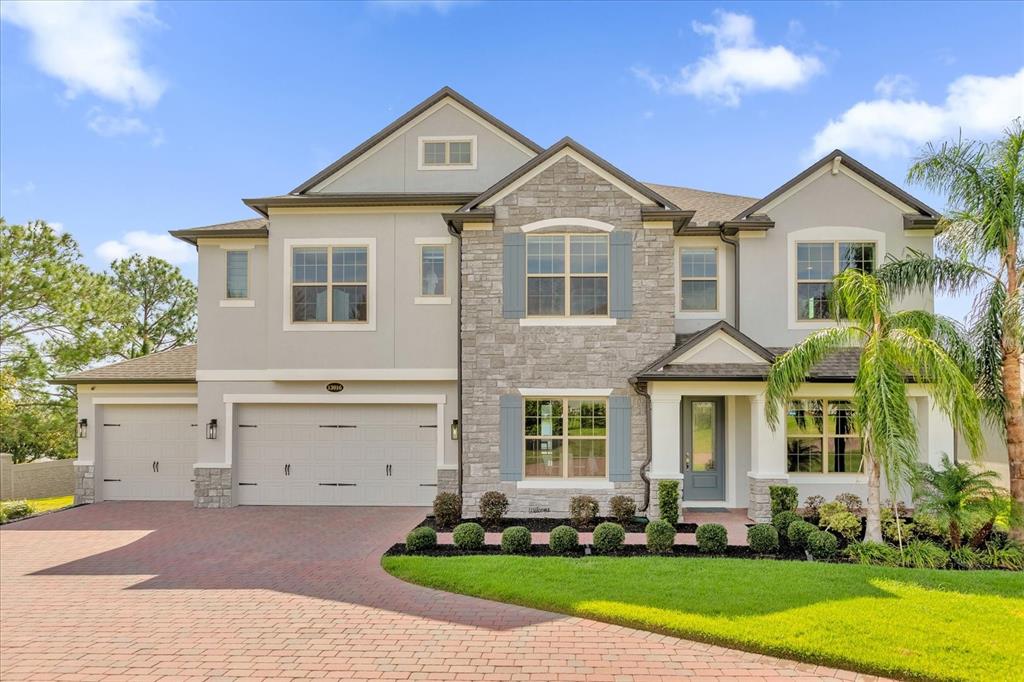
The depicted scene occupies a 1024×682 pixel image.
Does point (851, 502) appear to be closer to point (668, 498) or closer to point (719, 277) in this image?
point (668, 498)

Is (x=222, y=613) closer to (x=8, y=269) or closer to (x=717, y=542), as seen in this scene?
(x=717, y=542)

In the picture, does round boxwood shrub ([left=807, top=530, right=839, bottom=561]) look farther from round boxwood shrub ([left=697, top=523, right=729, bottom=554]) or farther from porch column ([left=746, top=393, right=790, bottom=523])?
porch column ([left=746, top=393, right=790, bottom=523])

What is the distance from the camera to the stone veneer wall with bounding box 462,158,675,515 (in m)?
12.9

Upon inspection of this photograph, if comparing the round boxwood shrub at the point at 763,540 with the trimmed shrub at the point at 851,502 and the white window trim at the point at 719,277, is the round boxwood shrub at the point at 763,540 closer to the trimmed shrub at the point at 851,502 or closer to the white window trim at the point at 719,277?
the trimmed shrub at the point at 851,502

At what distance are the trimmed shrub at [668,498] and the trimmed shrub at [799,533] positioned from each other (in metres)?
2.27

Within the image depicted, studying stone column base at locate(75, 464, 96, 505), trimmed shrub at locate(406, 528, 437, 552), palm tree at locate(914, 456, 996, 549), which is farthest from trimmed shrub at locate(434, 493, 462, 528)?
stone column base at locate(75, 464, 96, 505)

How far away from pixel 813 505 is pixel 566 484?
4.94m

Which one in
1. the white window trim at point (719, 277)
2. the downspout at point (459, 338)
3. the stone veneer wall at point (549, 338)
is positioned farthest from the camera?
the white window trim at point (719, 277)

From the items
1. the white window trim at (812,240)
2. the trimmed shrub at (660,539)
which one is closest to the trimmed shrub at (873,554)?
the trimmed shrub at (660,539)

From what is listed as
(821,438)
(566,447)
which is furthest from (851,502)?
(566,447)

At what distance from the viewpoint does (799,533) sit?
10070 mm

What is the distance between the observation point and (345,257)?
14.3 metres

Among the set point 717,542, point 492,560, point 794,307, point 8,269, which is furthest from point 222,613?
point 8,269

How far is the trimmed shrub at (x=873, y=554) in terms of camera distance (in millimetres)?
9203
